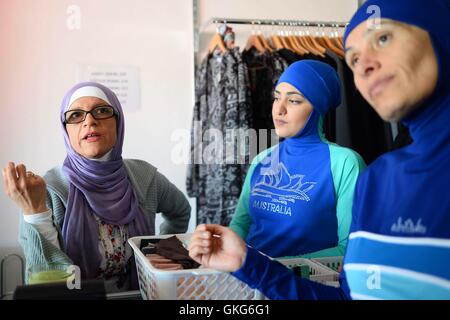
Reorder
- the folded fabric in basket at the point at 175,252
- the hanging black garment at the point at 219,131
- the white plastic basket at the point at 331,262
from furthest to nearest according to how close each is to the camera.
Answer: the hanging black garment at the point at 219,131, the white plastic basket at the point at 331,262, the folded fabric in basket at the point at 175,252

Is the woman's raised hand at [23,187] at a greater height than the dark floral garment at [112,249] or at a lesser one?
greater

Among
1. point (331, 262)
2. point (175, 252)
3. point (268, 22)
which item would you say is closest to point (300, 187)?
point (331, 262)

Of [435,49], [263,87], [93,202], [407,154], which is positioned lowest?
[93,202]

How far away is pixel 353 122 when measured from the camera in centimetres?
195

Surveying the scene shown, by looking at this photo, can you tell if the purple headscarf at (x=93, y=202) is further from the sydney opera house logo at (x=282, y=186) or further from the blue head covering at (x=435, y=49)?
the blue head covering at (x=435, y=49)

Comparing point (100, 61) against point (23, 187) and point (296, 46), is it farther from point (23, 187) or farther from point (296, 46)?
point (23, 187)

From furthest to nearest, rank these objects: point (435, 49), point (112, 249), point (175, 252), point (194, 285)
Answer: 1. point (112, 249)
2. point (175, 252)
3. point (194, 285)
4. point (435, 49)

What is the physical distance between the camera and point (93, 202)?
1174mm

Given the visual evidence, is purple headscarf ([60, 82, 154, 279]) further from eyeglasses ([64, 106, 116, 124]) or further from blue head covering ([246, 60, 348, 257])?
blue head covering ([246, 60, 348, 257])

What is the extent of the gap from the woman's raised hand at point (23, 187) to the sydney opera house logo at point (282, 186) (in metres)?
0.57

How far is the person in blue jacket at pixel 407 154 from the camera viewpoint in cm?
55

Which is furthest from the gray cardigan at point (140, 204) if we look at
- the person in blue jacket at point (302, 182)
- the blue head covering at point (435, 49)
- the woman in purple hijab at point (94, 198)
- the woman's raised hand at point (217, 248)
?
the blue head covering at point (435, 49)

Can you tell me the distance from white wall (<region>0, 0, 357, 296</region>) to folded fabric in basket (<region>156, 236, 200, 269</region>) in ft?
4.63

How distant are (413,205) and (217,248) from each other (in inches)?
13.0
